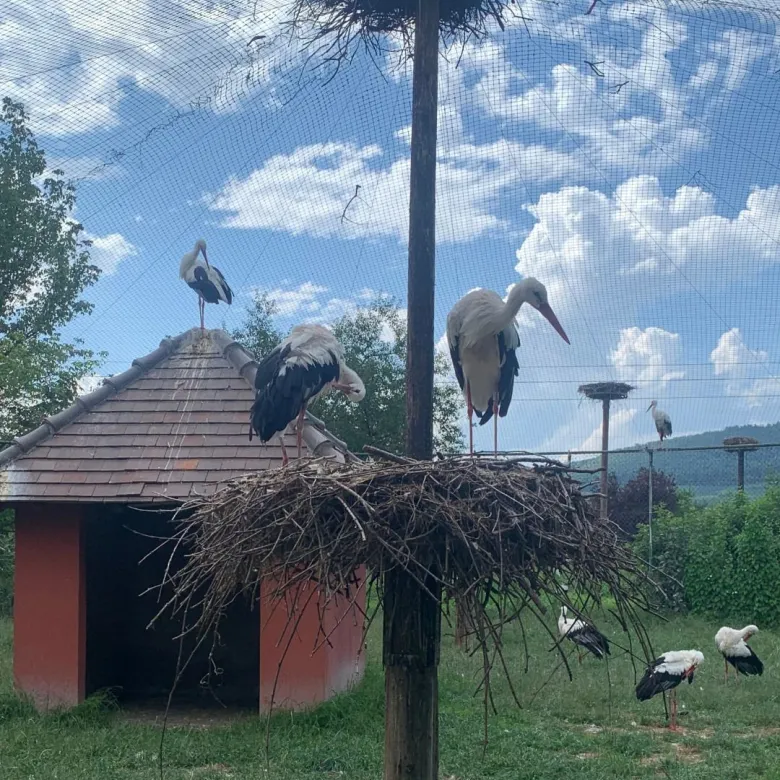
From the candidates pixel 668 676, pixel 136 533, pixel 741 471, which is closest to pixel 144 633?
pixel 136 533

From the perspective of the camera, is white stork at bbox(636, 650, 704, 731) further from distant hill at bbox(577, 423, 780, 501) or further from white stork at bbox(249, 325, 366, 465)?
distant hill at bbox(577, 423, 780, 501)

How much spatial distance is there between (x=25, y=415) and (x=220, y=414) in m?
11.3

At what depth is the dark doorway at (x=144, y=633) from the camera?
10445 mm

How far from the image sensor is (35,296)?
879 inches

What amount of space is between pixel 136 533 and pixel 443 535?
215 inches

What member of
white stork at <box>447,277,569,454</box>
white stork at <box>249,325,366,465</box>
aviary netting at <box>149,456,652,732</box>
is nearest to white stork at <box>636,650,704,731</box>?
white stork at <box>447,277,569,454</box>

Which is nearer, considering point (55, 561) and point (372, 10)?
point (372, 10)

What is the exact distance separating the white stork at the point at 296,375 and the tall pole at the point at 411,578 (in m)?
2.97

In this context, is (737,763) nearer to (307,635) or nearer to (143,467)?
(307,635)

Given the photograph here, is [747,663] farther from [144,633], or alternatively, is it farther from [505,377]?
[144,633]

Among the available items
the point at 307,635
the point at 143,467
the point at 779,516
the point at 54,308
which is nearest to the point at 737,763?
the point at 307,635

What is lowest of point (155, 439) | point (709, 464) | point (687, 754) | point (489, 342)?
point (687, 754)

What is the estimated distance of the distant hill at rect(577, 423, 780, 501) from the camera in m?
14.6

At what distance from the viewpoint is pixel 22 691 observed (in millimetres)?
8867
